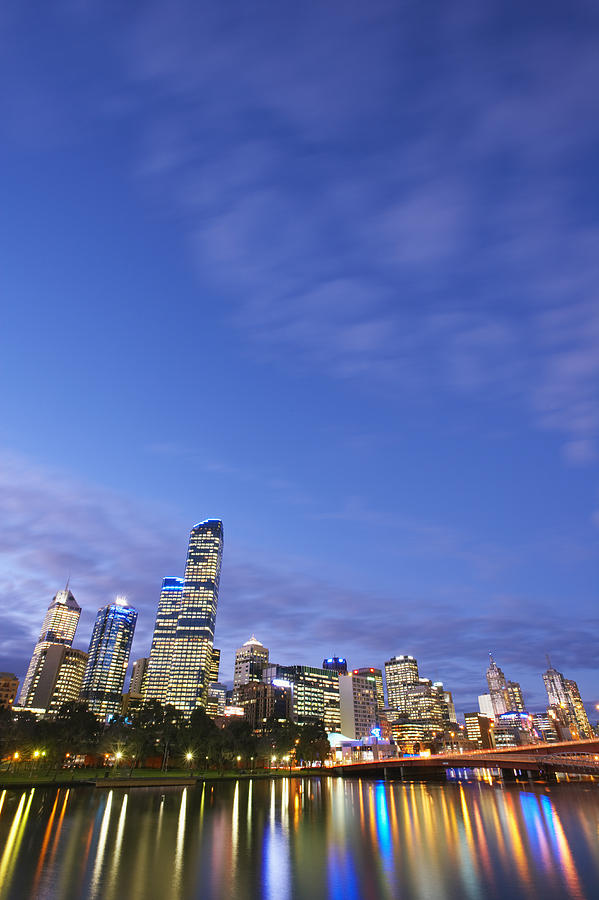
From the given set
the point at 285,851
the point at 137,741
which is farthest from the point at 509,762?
the point at 285,851

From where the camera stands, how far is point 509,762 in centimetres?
11588

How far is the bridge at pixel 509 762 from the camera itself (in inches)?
4067

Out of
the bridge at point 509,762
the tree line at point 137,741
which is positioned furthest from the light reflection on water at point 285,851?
the tree line at point 137,741

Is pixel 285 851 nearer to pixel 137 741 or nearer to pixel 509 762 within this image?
pixel 137 741

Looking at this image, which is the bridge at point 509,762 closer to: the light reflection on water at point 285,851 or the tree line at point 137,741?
the tree line at point 137,741

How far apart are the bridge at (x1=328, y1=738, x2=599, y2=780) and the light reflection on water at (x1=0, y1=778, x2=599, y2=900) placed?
41.6 metres

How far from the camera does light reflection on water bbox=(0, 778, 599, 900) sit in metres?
27.6

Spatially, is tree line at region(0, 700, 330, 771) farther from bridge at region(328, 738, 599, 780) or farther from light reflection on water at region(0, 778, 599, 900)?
light reflection on water at region(0, 778, 599, 900)

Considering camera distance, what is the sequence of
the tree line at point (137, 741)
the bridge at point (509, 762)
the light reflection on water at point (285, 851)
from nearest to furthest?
the light reflection on water at point (285, 851) < the bridge at point (509, 762) < the tree line at point (137, 741)

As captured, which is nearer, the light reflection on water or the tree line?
the light reflection on water

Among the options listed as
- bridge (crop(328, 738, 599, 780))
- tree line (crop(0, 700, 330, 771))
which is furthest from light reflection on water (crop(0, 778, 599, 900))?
tree line (crop(0, 700, 330, 771))

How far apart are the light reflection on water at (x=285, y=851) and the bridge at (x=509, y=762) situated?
136ft

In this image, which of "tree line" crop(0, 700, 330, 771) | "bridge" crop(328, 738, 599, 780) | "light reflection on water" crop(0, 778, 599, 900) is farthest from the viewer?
"tree line" crop(0, 700, 330, 771)

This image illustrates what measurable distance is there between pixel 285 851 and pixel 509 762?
100m
